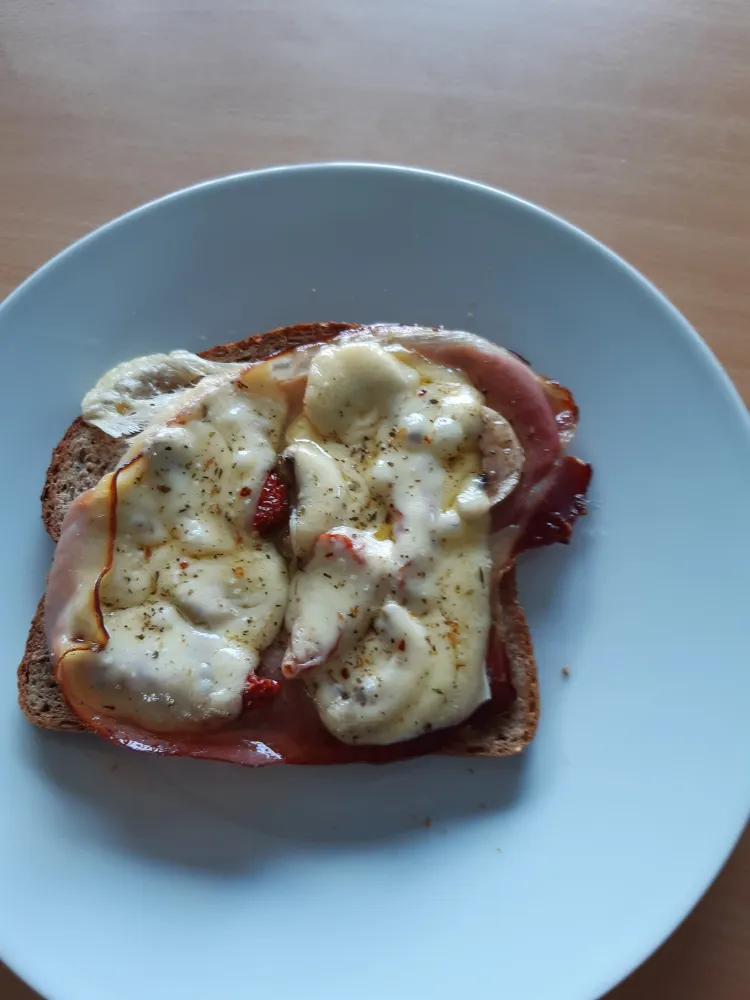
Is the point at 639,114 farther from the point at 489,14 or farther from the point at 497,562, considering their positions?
the point at 497,562

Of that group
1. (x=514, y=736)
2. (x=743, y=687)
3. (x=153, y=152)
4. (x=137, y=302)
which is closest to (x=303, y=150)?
(x=153, y=152)

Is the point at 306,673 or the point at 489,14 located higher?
the point at 489,14

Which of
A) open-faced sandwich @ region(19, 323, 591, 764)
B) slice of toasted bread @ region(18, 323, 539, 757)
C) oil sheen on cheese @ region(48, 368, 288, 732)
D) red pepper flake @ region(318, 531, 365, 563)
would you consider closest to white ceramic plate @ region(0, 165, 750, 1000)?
slice of toasted bread @ region(18, 323, 539, 757)

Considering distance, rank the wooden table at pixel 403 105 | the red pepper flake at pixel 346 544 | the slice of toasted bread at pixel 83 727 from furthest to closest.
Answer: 1. the wooden table at pixel 403 105
2. the slice of toasted bread at pixel 83 727
3. the red pepper flake at pixel 346 544

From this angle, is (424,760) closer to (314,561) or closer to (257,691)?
(257,691)

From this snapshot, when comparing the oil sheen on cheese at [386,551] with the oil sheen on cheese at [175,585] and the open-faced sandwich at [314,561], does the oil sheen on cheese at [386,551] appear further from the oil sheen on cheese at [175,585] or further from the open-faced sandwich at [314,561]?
the oil sheen on cheese at [175,585]

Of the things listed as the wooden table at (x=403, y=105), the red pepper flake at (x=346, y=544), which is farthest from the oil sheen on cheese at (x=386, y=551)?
the wooden table at (x=403, y=105)
